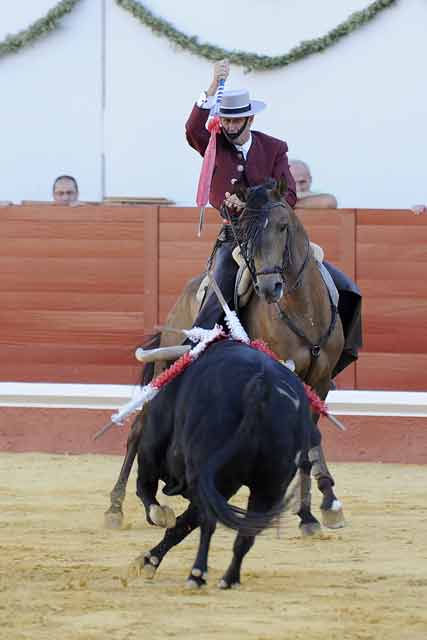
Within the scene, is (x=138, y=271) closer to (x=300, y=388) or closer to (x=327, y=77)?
(x=327, y=77)

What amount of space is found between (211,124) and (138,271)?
347cm

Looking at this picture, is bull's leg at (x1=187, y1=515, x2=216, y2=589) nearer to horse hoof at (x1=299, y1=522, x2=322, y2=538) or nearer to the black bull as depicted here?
the black bull

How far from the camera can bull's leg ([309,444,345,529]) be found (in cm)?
632

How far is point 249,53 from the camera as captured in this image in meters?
10.3

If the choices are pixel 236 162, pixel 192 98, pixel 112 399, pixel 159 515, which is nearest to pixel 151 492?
pixel 159 515

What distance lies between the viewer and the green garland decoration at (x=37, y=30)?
10.5m

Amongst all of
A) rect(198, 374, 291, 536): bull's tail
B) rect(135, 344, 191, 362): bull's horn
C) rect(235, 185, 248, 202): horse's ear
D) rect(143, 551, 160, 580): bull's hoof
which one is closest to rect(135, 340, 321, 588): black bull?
rect(198, 374, 291, 536): bull's tail

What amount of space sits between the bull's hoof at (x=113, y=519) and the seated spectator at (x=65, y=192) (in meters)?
3.67

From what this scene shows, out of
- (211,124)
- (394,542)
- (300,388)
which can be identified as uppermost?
(211,124)

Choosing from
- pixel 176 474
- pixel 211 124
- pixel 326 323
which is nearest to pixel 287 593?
pixel 176 474

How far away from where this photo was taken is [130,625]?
13.9 ft

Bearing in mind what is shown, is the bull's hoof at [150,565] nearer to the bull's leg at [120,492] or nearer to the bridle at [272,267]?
the bridle at [272,267]

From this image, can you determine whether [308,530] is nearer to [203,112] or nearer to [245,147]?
[245,147]

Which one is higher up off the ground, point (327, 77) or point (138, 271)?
point (327, 77)
